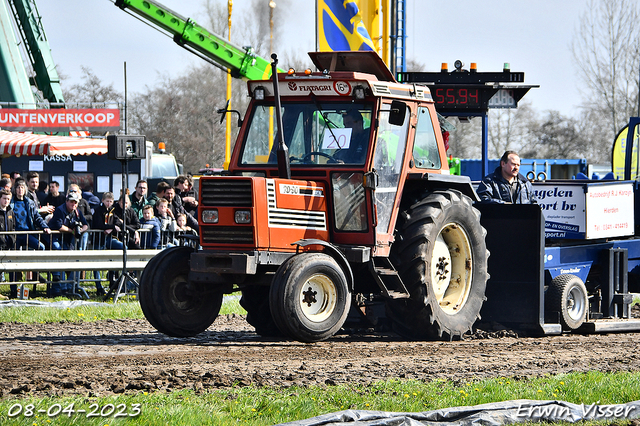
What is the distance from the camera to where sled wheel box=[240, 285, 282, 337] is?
31.2ft

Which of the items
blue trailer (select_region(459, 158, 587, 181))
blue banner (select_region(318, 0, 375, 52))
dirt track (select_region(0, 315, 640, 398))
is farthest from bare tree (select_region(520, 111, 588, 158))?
dirt track (select_region(0, 315, 640, 398))

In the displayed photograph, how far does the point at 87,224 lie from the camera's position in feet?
48.3

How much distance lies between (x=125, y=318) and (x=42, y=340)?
2.34m

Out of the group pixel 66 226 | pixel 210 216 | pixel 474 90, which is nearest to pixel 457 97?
pixel 474 90

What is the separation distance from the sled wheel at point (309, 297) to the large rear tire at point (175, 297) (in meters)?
1.30

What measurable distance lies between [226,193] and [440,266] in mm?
2599

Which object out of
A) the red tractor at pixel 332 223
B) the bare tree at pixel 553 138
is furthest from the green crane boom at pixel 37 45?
the bare tree at pixel 553 138

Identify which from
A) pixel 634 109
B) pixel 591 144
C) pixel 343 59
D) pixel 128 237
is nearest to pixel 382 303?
pixel 343 59

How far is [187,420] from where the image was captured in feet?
17.8

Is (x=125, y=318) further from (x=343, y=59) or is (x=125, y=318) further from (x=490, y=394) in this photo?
(x=490, y=394)

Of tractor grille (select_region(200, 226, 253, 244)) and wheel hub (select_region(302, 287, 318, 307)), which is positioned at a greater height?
tractor grille (select_region(200, 226, 253, 244))

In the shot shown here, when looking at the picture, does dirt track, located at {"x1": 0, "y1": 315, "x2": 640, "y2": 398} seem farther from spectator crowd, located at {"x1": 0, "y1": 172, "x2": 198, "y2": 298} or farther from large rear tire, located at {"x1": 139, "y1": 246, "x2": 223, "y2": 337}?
spectator crowd, located at {"x1": 0, "y1": 172, "x2": 198, "y2": 298}

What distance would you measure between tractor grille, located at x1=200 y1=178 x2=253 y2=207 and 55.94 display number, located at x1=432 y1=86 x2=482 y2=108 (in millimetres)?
4982

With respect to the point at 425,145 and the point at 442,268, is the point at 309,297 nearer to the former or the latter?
the point at 442,268
